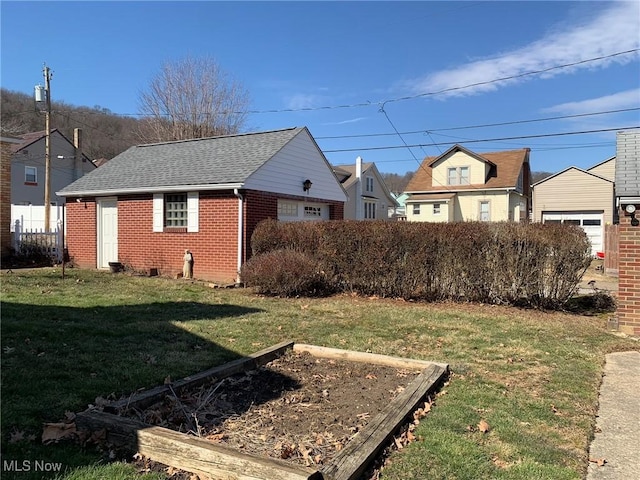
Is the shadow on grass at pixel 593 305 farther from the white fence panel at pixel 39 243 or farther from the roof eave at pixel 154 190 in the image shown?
the white fence panel at pixel 39 243

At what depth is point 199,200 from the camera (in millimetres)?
13648

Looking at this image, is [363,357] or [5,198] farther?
[5,198]

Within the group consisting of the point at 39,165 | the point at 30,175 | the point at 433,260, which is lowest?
the point at 433,260

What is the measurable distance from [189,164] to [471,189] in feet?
76.7

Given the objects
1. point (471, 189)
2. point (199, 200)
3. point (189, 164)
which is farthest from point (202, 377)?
point (471, 189)

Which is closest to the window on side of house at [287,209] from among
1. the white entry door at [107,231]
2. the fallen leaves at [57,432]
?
the white entry door at [107,231]

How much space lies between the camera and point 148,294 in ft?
34.4

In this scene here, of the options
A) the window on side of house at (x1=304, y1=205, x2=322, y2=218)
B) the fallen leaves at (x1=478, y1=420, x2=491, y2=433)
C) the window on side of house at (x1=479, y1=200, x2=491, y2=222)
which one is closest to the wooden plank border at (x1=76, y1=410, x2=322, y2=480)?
the fallen leaves at (x1=478, y1=420, x2=491, y2=433)

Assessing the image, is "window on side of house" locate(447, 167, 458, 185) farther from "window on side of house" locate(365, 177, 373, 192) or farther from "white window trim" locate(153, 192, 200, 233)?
"white window trim" locate(153, 192, 200, 233)

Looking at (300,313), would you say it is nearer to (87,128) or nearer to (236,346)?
(236,346)

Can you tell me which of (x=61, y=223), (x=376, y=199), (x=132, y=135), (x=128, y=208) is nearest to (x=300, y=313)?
(x=128, y=208)

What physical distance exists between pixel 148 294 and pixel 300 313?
12.6ft

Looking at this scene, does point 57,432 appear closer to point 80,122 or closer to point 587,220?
point 587,220

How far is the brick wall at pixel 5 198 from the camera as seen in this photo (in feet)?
52.7
